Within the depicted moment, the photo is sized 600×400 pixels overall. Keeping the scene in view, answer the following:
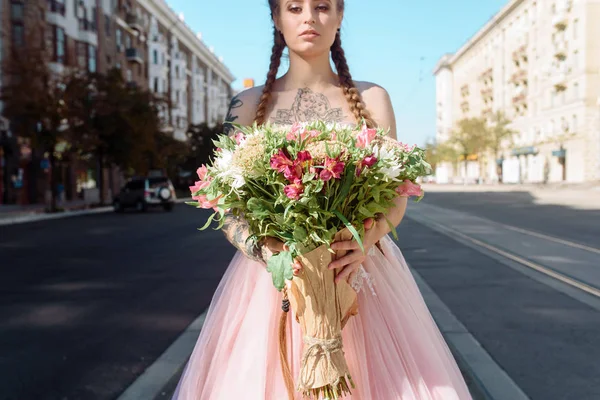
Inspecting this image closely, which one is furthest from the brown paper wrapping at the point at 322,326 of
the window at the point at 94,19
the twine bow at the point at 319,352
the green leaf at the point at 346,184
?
the window at the point at 94,19

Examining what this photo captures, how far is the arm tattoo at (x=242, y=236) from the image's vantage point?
6.05 feet

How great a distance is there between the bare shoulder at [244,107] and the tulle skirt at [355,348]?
605 millimetres

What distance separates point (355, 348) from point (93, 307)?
514 centimetres

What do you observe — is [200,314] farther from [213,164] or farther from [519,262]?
[519,262]

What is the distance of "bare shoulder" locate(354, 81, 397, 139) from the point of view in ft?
7.57

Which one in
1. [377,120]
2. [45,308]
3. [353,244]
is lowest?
[45,308]

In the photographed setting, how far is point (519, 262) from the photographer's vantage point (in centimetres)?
902

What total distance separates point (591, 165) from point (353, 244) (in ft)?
169

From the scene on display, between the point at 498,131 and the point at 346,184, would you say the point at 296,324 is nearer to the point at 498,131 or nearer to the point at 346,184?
the point at 346,184

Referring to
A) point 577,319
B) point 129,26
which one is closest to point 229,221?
point 577,319

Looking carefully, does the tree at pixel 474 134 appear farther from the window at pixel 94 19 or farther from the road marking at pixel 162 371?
the road marking at pixel 162 371

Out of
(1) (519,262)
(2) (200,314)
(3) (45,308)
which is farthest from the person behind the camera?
(1) (519,262)

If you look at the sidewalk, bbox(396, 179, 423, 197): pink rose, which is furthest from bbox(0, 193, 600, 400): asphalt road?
A: the sidewalk

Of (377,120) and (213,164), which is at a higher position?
(377,120)
